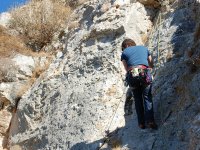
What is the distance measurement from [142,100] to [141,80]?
42 cm

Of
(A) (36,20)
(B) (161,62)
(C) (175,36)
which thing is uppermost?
(A) (36,20)

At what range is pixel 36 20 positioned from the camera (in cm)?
1457

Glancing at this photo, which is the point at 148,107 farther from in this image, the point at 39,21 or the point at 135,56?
the point at 39,21

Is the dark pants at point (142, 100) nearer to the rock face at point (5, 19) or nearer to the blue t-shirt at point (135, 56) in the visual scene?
the blue t-shirt at point (135, 56)

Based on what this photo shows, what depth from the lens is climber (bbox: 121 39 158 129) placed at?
7.39 m

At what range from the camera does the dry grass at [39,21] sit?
14352mm

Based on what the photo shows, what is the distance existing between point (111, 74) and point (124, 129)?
6.50ft

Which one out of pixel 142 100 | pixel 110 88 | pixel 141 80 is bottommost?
pixel 142 100

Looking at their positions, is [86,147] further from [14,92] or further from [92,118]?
[14,92]

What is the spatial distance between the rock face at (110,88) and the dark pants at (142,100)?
0.78ft

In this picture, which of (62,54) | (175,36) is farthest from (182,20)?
(62,54)

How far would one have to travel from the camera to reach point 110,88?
9.50 meters

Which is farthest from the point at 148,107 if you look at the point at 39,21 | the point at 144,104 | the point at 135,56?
the point at 39,21

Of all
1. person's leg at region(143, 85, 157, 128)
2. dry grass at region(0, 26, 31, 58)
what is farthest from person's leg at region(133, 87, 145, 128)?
dry grass at region(0, 26, 31, 58)
